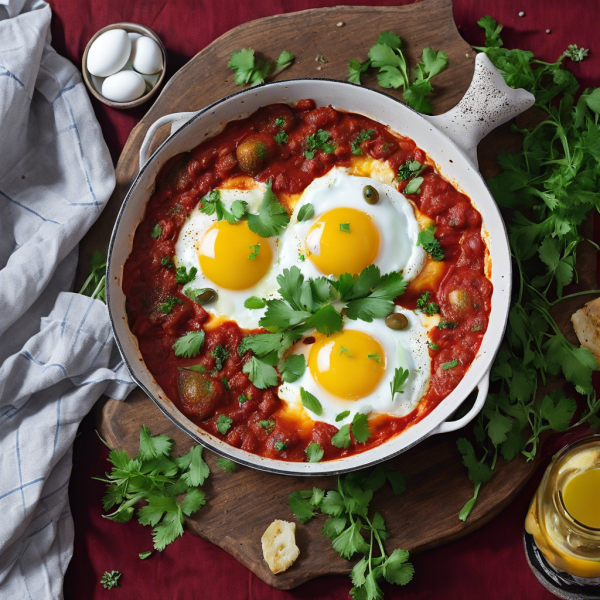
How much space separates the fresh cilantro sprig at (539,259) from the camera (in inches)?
149

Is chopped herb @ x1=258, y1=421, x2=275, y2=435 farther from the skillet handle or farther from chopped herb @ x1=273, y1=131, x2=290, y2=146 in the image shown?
chopped herb @ x1=273, y1=131, x2=290, y2=146

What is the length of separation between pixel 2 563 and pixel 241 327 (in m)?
2.07

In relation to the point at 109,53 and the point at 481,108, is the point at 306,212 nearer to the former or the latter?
the point at 481,108

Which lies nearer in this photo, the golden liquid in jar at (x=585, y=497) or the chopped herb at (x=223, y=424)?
the golden liquid in jar at (x=585, y=497)

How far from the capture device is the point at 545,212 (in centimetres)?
395

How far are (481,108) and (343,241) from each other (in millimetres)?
1068

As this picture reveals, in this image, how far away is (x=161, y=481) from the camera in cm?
389

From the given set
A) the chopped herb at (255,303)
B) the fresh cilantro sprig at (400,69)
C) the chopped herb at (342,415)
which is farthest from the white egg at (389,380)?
the fresh cilantro sprig at (400,69)

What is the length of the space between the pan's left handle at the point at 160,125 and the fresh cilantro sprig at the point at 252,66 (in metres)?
0.44

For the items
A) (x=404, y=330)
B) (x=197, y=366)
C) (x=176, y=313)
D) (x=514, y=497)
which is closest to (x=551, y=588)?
(x=514, y=497)

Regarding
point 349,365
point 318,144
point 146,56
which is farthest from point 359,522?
point 146,56

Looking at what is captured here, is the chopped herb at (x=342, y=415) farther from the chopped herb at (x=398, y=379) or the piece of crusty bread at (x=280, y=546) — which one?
the piece of crusty bread at (x=280, y=546)

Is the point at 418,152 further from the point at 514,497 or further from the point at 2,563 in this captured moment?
the point at 2,563

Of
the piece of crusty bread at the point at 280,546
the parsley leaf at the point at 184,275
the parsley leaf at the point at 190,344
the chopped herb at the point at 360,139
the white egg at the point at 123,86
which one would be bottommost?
the piece of crusty bread at the point at 280,546
